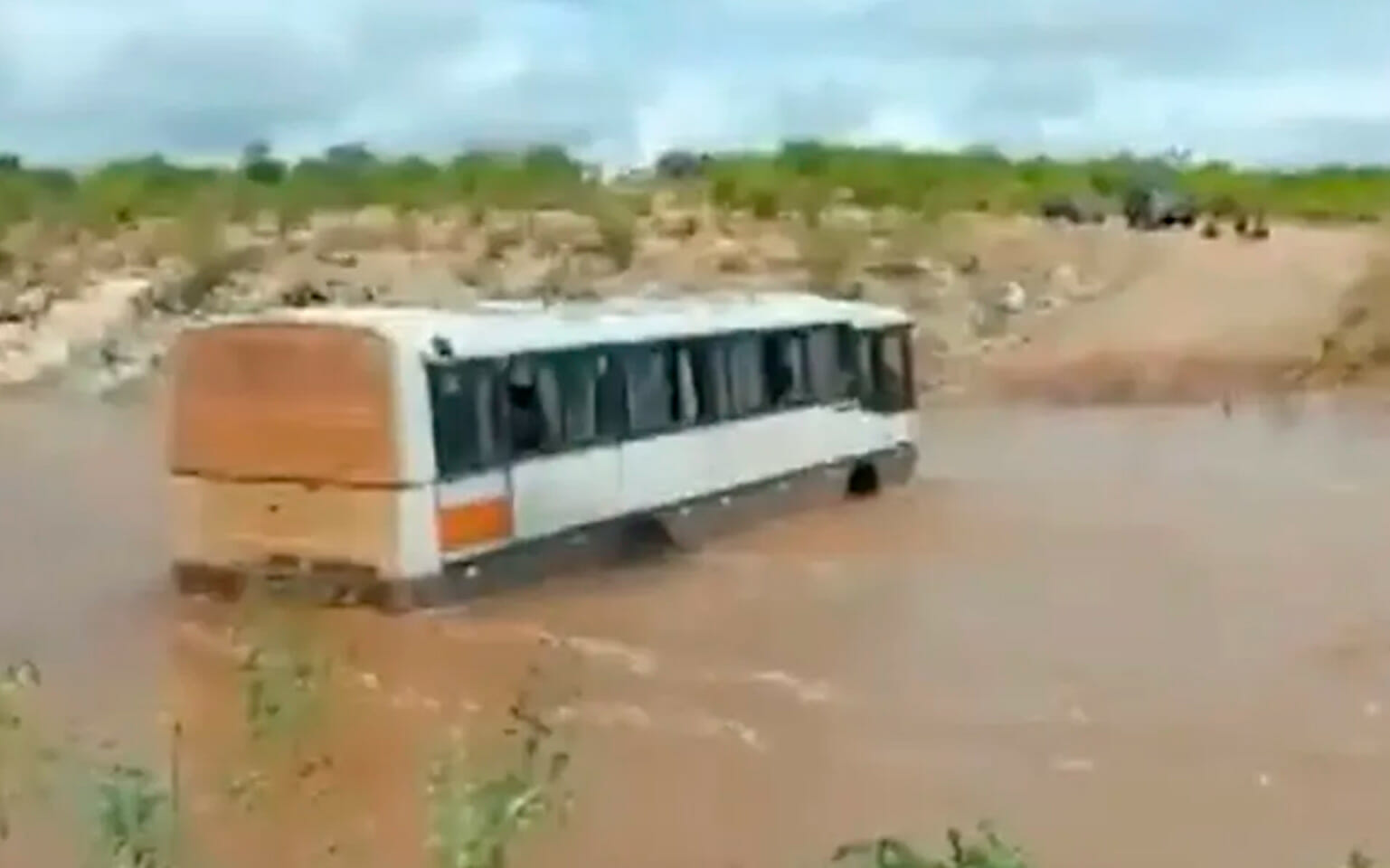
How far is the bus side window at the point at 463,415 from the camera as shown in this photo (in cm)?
1777

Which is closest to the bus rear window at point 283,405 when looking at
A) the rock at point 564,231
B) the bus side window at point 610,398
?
the bus side window at point 610,398

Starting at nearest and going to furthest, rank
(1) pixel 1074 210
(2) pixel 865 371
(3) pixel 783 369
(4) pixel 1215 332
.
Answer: (3) pixel 783 369, (2) pixel 865 371, (4) pixel 1215 332, (1) pixel 1074 210

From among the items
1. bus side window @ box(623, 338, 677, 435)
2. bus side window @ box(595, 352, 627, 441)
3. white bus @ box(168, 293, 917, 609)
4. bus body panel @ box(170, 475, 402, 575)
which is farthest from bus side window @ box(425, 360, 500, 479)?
bus side window @ box(623, 338, 677, 435)

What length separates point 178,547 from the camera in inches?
734

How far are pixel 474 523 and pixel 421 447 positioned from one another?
813 millimetres

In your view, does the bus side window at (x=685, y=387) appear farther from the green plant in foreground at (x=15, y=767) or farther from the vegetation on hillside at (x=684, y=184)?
the vegetation on hillside at (x=684, y=184)

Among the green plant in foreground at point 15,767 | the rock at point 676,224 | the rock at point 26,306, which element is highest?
the rock at point 676,224

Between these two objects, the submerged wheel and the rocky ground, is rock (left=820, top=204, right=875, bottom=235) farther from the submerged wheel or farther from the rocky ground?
the submerged wheel

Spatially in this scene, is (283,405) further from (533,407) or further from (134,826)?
(134,826)

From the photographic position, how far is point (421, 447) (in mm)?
17516

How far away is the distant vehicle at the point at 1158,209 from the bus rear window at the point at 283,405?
30.8m

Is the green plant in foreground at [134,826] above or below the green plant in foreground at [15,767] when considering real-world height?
above

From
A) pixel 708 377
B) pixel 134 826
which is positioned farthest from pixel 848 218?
pixel 134 826

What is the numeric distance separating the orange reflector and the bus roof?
915 mm
